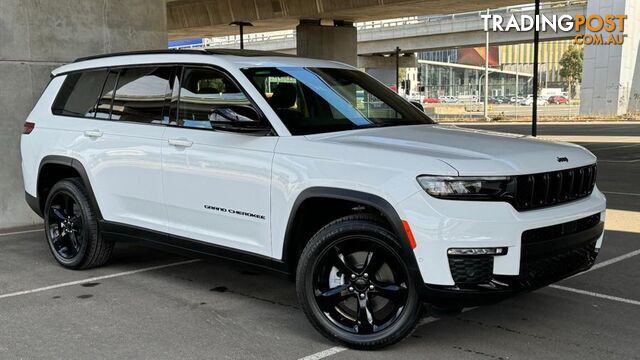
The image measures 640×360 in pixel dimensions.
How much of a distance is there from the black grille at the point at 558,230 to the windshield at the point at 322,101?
5.05 ft

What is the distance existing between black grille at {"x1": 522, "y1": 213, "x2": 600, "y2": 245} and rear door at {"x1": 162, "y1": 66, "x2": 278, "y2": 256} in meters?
1.75

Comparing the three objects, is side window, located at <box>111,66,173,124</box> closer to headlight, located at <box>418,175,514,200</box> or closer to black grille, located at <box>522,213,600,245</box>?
headlight, located at <box>418,175,514,200</box>

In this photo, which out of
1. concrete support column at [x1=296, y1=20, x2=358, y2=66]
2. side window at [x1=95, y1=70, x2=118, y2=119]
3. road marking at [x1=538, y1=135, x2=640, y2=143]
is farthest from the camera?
concrete support column at [x1=296, y1=20, x2=358, y2=66]

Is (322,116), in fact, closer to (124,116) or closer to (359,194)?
(359,194)

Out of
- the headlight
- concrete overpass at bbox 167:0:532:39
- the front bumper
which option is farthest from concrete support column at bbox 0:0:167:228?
concrete overpass at bbox 167:0:532:39

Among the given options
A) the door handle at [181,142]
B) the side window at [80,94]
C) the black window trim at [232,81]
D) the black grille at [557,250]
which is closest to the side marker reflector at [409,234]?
the black grille at [557,250]

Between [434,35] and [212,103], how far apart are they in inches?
1748

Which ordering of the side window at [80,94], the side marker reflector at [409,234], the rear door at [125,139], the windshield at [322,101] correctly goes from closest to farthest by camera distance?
the side marker reflector at [409,234], the windshield at [322,101], the rear door at [125,139], the side window at [80,94]

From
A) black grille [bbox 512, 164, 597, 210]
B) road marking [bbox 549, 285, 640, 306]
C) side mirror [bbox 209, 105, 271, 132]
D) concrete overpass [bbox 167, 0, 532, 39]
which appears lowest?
road marking [bbox 549, 285, 640, 306]

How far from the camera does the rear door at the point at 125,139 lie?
541 cm

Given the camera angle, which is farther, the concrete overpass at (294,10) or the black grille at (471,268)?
the concrete overpass at (294,10)

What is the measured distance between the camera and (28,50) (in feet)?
28.0

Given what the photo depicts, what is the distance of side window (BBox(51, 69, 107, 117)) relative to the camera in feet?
20.4

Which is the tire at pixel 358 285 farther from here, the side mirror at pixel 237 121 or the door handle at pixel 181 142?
the door handle at pixel 181 142
